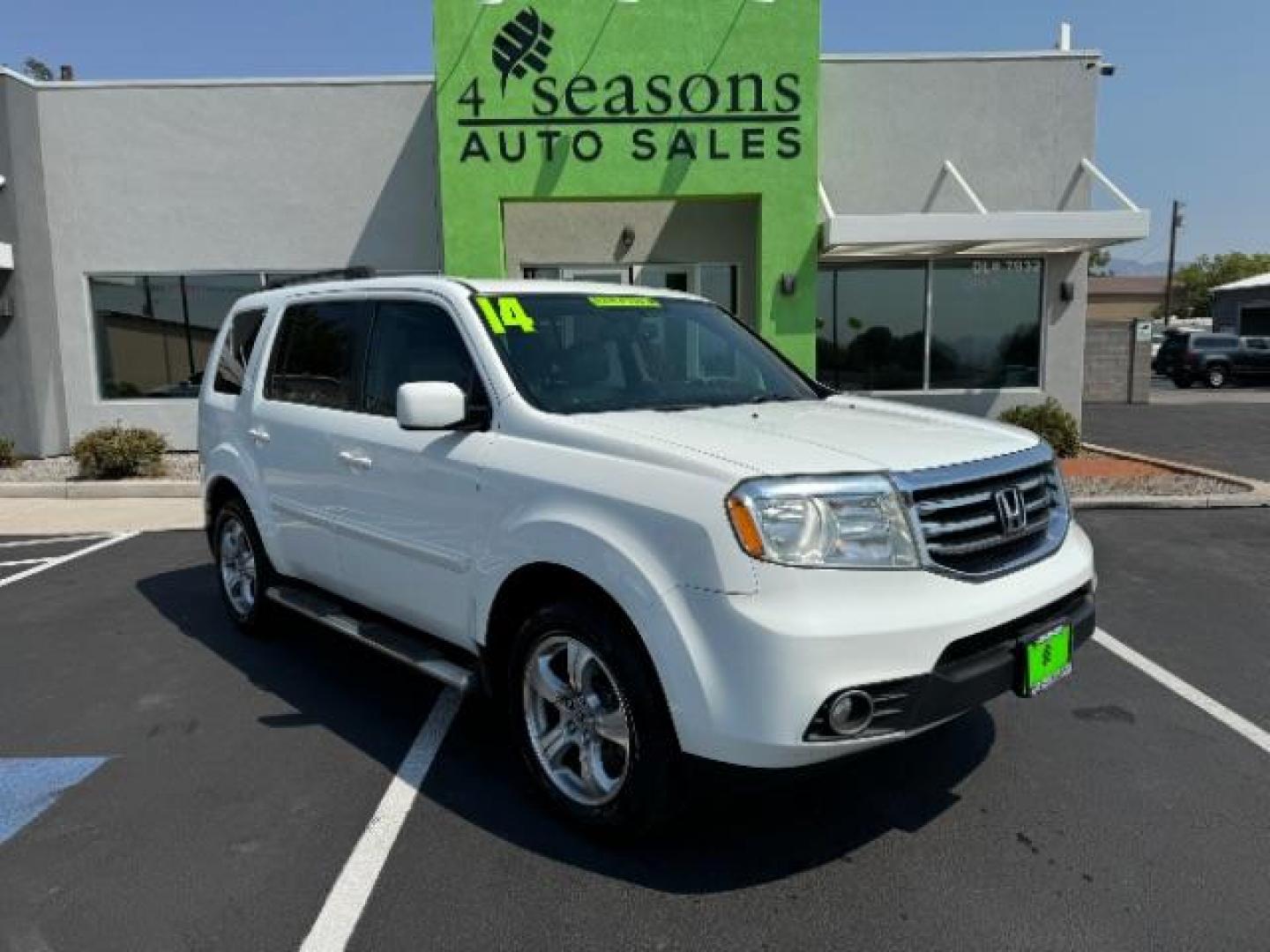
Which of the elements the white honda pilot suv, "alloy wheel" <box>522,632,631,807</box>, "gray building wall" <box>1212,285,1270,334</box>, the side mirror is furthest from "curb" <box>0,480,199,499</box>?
"gray building wall" <box>1212,285,1270,334</box>

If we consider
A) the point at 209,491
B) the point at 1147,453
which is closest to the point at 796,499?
the point at 209,491

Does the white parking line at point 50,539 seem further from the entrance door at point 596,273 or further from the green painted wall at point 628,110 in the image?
the entrance door at point 596,273

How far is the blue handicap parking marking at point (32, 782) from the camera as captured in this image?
3.45m

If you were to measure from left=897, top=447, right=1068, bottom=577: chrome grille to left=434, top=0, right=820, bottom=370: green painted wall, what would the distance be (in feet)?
30.5

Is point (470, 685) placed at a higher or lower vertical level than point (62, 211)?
lower

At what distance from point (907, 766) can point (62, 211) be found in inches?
548

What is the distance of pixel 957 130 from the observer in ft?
43.1

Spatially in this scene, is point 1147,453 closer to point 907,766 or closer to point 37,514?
point 907,766

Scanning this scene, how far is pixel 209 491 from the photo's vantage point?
5.70 meters

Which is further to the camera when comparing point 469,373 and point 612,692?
point 469,373

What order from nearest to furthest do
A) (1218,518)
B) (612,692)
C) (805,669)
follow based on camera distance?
(805,669) < (612,692) < (1218,518)

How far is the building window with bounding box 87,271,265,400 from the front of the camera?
13406 mm

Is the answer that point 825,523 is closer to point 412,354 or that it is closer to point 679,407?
point 679,407

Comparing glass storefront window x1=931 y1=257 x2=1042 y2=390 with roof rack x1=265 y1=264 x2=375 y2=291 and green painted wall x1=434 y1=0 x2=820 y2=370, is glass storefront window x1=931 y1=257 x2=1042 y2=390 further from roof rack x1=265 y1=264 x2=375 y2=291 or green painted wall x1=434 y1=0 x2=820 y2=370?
roof rack x1=265 y1=264 x2=375 y2=291
